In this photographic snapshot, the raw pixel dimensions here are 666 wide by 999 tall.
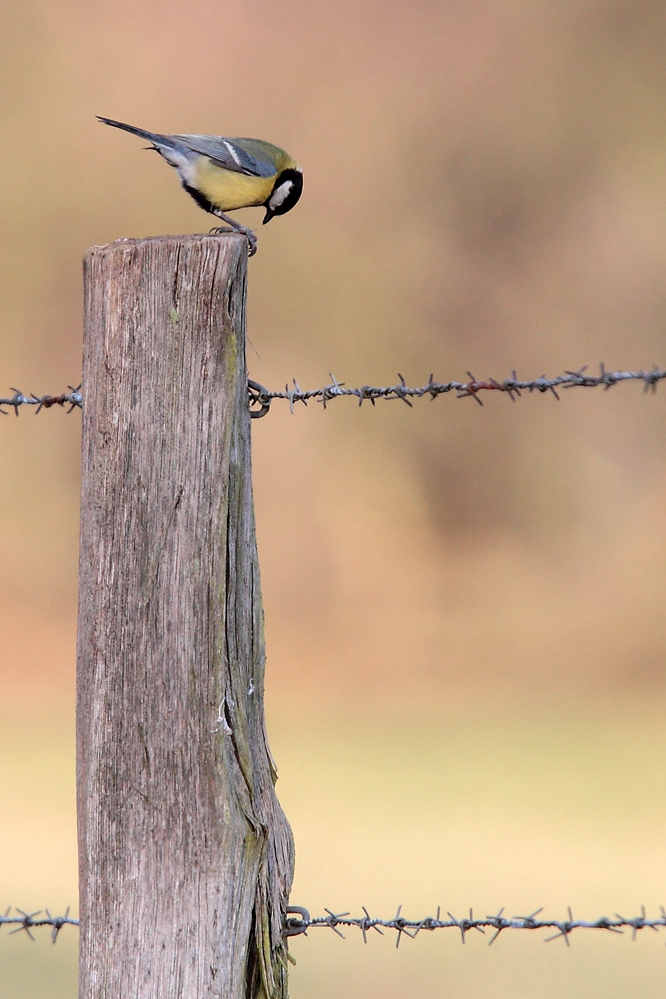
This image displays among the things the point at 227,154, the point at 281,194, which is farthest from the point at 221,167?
the point at 281,194

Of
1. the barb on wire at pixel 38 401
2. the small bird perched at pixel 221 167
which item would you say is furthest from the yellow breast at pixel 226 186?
the barb on wire at pixel 38 401

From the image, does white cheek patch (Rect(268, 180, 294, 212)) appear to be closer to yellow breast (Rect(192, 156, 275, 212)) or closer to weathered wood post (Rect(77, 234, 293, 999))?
yellow breast (Rect(192, 156, 275, 212))

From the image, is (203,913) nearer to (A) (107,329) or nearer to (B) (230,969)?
(B) (230,969)

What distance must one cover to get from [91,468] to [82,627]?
0.94ft

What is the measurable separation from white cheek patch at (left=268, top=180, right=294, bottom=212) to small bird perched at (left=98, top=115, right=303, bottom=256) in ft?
0.08

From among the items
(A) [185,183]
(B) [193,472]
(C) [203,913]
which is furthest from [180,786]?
(A) [185,183]

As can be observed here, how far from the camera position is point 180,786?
5.15 feet

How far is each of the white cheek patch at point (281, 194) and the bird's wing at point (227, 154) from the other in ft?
0.31

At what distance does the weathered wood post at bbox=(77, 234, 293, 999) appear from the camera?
1562mm

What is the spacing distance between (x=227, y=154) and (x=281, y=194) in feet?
1.14

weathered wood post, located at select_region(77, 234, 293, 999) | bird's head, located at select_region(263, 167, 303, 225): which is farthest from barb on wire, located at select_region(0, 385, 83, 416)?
bird's head, located at select_region(263, 167, 303, 225)

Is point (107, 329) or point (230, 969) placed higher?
point (107, 329)

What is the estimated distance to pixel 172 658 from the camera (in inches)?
62.6

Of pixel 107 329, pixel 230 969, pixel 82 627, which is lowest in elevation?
pixel 230 969
